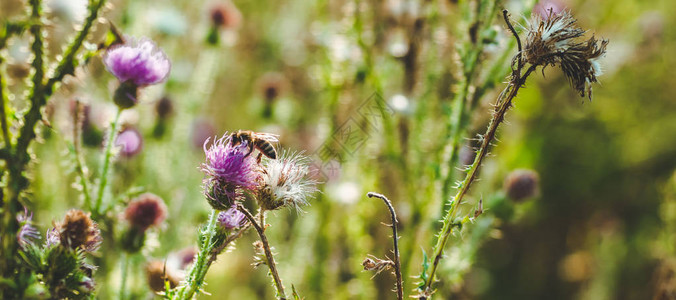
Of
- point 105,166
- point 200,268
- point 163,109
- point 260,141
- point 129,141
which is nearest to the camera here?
point 200,268

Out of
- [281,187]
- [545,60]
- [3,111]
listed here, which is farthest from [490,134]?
[3,111]

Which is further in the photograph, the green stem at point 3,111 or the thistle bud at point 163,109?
the thistle bud at point 163,109

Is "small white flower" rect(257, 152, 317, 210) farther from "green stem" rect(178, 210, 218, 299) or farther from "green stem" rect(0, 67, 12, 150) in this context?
"green stem" rect(0, 67, 12, 150)

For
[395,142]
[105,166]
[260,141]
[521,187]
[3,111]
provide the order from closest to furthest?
[3,111] → [260,141] → [105,166] → [521,187] → [395,142]

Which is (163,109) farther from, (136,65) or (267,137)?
(267,137)

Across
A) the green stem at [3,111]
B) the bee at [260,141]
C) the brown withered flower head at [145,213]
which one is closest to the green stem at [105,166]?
the brown withered flower head at [145,213]

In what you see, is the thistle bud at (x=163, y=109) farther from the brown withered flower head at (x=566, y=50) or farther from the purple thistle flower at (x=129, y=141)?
the brown withered flower head at (x=566, y=50)
